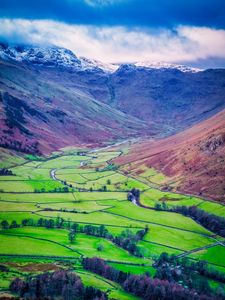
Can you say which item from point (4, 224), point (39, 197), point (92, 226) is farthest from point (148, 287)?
point (39, 197)

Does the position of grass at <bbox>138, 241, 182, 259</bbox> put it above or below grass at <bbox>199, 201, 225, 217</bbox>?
below

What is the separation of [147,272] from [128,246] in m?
17.4

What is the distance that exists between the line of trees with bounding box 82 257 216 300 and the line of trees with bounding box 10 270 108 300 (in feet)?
26.8

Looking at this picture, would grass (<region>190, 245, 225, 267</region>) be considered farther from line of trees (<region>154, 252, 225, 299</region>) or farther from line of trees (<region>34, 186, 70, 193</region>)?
line of trees (<region>34, 186, 70, 193</region>)

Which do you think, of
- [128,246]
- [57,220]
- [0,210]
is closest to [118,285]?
[128,246]

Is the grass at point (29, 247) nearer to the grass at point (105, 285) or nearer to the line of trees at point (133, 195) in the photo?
the grass at point (105, 285)

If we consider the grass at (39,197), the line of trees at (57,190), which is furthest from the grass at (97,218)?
the line of trees at (57,190)

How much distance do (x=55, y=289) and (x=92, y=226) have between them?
4393cm

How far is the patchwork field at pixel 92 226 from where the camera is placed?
338 feet

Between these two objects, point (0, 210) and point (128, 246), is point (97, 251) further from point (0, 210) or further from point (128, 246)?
point (0, 210)

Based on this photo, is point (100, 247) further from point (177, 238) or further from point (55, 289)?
point (55, 289)

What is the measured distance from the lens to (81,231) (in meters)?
126

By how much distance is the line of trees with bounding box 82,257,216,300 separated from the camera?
8675 cm

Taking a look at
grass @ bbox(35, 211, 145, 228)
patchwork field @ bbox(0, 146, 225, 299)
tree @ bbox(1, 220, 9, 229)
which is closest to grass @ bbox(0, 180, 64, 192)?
patchwork field @ bbox(0, 146, 225, 299)
